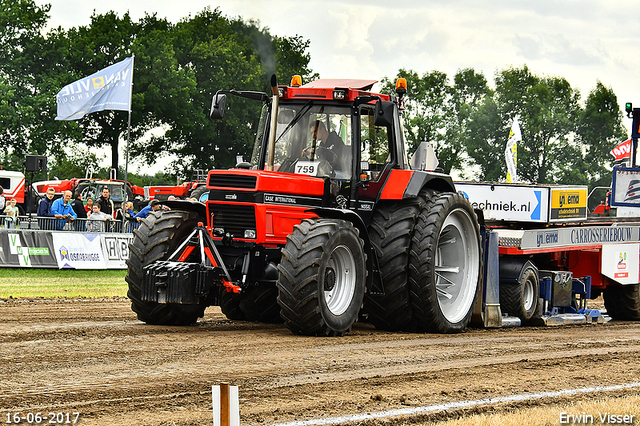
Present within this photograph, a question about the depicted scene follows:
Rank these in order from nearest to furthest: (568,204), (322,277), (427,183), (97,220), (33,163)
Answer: (322,277)
(427,183)
(568,204)
(97,220)
(33,163)

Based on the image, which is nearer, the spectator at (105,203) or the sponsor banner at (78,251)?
the sponsor banner at (78,251)

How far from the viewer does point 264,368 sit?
6715 millimetres

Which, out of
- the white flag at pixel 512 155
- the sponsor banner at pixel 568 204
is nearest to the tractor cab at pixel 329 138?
the sponsor banner at pixel 568 204

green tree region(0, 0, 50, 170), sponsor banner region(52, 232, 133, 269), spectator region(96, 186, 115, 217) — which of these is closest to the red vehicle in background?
green tree region(0, 0, 50, 170)

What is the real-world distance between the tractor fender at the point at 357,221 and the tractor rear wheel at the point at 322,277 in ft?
0.53

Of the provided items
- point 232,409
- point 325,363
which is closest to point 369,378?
point 325,363

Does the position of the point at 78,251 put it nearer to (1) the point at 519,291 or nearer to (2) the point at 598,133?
(1) the point at 519,291

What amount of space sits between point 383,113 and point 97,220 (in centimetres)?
1231

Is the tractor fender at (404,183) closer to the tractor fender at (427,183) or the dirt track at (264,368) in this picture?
the tractor fender at (427,183)

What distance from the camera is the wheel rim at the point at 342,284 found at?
889 cm

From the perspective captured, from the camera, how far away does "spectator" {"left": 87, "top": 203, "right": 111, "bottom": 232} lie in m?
20.0

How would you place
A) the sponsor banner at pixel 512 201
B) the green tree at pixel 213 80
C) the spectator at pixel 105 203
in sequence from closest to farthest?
the sponsor banner at pixel 512 201 → the spectator at pixel 105 203 → the green tree at pixel 213 80

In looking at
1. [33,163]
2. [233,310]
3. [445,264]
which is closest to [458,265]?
[445,264]

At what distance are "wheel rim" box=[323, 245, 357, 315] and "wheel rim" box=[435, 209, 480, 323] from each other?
195 cm
